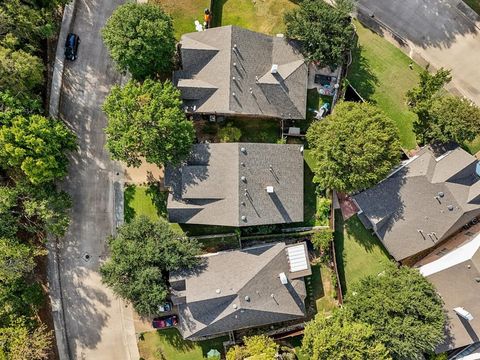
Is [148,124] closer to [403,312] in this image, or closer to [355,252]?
[355,252]

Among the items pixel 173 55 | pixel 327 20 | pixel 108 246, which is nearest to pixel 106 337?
pixel 108 246

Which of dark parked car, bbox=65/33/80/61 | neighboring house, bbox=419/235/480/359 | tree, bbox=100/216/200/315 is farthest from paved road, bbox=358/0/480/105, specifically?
tree, bbox=100/216/200/315

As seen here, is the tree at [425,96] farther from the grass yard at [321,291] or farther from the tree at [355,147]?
the grass yard at [321,291]

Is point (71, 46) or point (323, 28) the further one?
point (71, 46)

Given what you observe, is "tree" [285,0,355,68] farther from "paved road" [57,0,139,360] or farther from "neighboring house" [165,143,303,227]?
"paved road" [57,0,139,360]

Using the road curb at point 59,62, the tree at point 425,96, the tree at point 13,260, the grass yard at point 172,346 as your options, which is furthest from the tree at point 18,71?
the tree at point 425,96

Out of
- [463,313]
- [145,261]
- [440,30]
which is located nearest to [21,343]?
[145,261]
